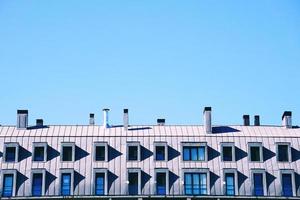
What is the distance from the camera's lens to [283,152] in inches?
4628

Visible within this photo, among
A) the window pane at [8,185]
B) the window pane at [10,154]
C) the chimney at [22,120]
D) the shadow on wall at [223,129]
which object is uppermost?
the chimney at [22,120]

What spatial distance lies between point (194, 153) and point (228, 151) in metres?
4.30

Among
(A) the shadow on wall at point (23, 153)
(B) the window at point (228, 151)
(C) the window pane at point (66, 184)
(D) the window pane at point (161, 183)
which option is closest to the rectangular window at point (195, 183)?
(D) the window pane at point (161, 183)

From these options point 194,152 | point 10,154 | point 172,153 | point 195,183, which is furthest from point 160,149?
point 10,154

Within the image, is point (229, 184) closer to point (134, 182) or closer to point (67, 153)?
point (134, 182)

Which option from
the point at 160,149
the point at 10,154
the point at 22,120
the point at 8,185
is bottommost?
the point at 8,185

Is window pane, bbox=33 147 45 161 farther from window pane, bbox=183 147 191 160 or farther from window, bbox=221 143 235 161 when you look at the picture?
window, bbox=221 143 235 161

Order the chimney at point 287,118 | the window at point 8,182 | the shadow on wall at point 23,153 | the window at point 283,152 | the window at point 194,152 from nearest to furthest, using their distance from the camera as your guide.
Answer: the window at point 8,182
the shadow on wall at point 23,153
the window at point 194,152
the window at point 283,152
the chimney at point 287,118

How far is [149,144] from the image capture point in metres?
117

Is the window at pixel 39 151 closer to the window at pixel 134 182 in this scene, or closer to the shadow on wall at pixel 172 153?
the window at pixel 134 182

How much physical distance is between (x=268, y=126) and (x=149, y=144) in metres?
16.2

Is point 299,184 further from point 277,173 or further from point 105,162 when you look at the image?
point 105,162

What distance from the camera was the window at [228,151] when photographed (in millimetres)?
117000

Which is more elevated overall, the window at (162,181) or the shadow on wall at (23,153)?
the shadow on wall at (23,153)
